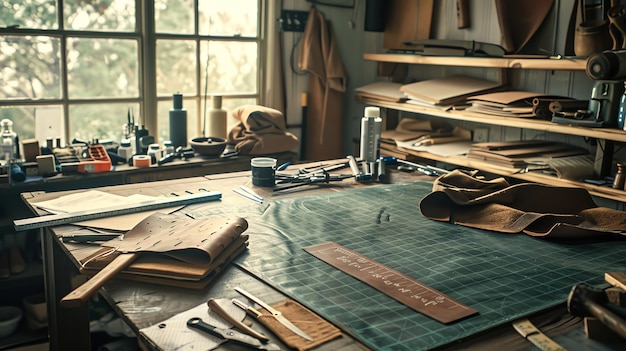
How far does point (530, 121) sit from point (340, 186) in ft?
3.91

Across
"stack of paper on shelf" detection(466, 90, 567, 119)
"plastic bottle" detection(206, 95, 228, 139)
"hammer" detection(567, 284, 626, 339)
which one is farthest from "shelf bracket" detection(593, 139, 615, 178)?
"plastic bottle" detection(206, 95, 228, 139)

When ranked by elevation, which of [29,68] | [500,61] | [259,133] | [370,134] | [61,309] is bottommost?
[61,309]

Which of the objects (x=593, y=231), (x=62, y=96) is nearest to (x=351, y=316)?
(x=593, y=231)

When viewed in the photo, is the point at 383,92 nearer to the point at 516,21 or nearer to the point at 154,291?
the point at 516,21

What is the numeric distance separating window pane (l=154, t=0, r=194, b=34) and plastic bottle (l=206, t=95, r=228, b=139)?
0.52 metres

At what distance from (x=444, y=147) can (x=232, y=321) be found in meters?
2.76

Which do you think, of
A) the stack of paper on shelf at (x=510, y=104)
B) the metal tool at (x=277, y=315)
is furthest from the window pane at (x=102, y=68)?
the metal tool at (x=277, y=315)

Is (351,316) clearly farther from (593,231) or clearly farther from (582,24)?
(582,24)

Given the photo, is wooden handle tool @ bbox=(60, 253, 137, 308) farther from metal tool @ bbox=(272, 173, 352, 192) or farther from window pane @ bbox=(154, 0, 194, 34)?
window pane @ bbox=(154, 0, 194, 34)

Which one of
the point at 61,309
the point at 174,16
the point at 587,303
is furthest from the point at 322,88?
the point at 587,303

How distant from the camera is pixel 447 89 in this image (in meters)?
3.80

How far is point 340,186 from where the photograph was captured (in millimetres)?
2662

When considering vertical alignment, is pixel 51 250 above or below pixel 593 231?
below

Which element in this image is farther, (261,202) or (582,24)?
(582,24)
